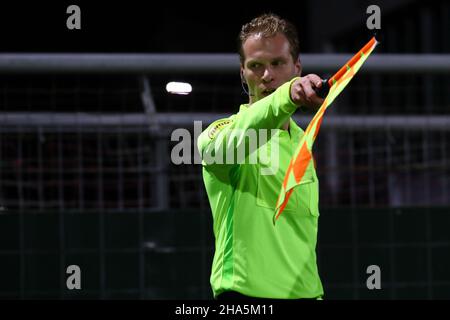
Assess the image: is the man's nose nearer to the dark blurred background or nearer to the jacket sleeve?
the jacket sleeve

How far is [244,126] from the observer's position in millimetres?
2838

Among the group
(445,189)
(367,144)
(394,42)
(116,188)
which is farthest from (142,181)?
(394,42)

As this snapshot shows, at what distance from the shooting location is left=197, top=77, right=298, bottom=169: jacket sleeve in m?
2.68

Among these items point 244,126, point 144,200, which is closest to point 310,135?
point 244,126

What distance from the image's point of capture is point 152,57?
5477mm

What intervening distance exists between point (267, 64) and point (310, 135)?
1.34ft

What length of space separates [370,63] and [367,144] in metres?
0.68

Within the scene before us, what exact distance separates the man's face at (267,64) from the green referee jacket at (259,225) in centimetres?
11

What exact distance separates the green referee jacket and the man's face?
11cm

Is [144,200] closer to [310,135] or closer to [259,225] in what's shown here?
[259,225]

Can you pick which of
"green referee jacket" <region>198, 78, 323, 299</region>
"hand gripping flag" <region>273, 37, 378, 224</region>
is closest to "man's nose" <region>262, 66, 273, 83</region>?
"green referee jacket" <region>198, 78, 323, 299</region>

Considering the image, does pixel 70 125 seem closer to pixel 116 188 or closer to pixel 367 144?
pixel 116 188

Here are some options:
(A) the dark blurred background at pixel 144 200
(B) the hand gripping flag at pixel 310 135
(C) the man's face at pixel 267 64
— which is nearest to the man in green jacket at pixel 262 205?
(C) the man's face at pixel 267 64
